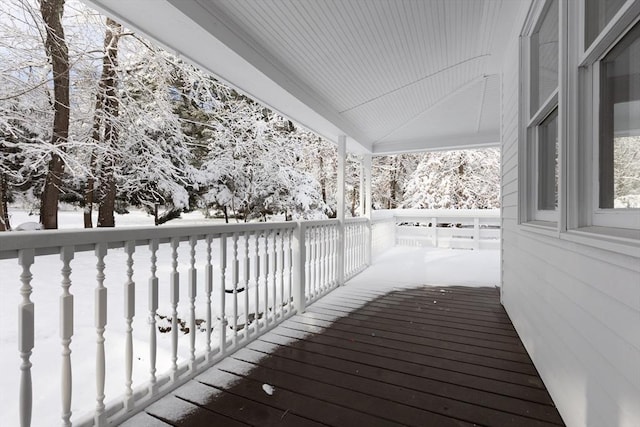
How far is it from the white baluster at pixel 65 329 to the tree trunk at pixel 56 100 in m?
7.23

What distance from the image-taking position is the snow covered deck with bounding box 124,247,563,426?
1.63 metres

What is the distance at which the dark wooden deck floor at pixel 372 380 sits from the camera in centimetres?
162

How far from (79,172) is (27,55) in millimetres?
2586

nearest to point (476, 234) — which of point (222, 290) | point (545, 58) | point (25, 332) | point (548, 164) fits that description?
point (548, 164)

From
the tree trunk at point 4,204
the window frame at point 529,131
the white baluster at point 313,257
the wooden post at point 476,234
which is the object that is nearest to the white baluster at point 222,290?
the white baluster at point 313,257

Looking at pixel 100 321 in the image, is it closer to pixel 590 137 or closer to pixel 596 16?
pixel 590 137

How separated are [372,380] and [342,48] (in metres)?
2.63

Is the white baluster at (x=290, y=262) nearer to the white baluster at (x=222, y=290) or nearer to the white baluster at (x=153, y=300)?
the white baluster at (x=222, y=290)

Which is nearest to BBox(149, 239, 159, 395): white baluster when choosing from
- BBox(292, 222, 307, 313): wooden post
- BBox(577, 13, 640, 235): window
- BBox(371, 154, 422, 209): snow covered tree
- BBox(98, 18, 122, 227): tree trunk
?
BBox(292, 222, 307, 313): wooden post

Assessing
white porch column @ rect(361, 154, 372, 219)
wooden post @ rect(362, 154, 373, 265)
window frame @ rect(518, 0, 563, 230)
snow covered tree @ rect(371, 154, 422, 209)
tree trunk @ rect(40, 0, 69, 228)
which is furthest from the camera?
snow covered tree @ rect(371, 154, 422, 209)

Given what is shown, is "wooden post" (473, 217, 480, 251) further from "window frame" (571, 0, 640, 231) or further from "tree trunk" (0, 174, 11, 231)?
"tree trunk" (0, 174, 11, 231)

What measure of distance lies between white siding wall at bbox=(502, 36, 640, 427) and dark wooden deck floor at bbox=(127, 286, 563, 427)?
0.79 feet

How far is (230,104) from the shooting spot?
412 inches

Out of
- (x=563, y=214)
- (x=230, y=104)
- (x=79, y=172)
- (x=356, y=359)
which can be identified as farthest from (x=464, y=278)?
(x=230, y=104)
